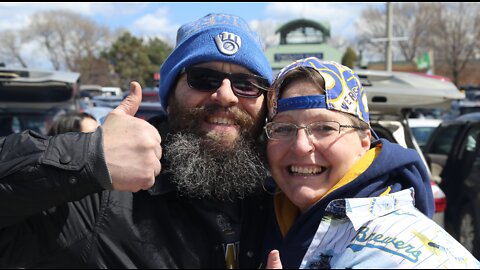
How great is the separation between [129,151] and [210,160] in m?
0.60

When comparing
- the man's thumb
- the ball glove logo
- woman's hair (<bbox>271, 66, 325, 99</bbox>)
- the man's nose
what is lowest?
the man's nose

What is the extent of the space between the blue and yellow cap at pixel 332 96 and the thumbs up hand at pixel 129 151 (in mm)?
576

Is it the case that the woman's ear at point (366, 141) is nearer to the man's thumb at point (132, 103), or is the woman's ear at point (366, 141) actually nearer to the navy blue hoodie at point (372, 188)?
the navy blue hoodie at point (372, 188)

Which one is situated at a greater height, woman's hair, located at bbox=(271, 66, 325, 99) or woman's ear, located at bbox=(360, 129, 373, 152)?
woman's hair, located at bbox=(271, 66, 325, 99)

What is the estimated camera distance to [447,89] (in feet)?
15.1

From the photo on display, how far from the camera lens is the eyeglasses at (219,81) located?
202cm

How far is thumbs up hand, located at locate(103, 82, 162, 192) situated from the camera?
1.40 metres

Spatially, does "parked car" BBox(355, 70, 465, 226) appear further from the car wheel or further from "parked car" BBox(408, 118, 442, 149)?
"parked car" BBox(408, 118, 442, 149)

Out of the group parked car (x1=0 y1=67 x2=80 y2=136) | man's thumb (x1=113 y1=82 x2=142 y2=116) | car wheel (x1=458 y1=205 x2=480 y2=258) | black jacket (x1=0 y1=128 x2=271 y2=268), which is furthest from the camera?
parked car (x1=0 y1=67 x2=80 y2=136)

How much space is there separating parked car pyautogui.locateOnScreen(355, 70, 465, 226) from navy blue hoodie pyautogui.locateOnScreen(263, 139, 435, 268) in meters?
2.55

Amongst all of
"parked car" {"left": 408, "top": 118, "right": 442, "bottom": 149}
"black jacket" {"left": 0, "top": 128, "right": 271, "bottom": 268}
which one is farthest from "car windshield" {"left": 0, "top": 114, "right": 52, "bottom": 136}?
"parked car" {"left": 408, "top": 118, "right": 442, "bottom": 149}

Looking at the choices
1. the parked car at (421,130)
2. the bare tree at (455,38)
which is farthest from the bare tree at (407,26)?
the parked car at (421,130)

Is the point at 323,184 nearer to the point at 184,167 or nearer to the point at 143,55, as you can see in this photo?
the point at 184,167

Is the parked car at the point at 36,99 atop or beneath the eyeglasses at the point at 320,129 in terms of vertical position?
beneath
